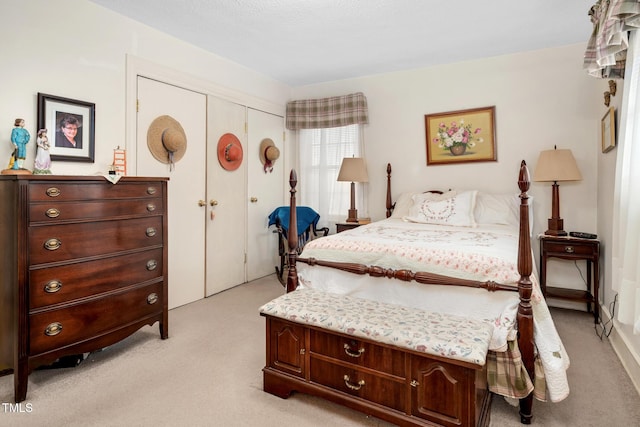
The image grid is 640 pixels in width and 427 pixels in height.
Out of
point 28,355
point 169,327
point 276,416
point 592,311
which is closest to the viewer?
point 276,416

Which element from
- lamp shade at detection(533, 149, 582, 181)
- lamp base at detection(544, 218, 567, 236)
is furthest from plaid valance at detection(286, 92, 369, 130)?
lamp base at detection(544, 218, 567, 236)

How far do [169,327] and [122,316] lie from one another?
22.8 inches

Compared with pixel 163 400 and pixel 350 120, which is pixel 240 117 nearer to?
pixel 350 120

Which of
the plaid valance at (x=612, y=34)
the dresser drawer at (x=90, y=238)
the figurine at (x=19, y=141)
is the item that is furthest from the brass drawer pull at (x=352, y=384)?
the figurine at (x=19, y=141)

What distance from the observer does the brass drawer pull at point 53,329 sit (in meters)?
1.93

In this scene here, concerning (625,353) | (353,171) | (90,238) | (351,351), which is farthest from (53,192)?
(625,353)

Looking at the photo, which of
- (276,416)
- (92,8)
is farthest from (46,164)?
(276,416)

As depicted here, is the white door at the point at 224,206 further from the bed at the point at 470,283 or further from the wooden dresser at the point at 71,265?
the bed at the point at 470,283

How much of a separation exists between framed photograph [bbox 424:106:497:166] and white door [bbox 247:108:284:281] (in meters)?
1.91

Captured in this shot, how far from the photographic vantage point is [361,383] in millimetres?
1656

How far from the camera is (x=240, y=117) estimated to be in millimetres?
3967

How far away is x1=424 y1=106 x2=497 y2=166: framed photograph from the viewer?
145 inches

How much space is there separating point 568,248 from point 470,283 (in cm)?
183

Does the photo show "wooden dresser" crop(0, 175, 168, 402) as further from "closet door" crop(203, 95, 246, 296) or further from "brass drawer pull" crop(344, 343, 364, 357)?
"brass drawer pull" crop(344, 343, 364, 357)
